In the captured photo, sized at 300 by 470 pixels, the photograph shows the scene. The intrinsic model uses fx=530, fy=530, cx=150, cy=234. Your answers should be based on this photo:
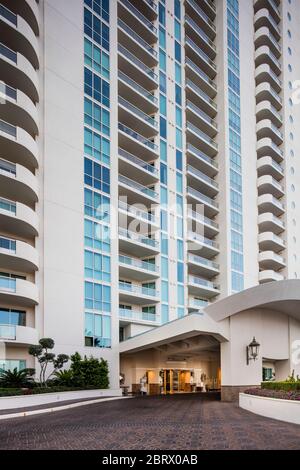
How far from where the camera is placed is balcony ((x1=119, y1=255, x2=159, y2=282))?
4323 cm

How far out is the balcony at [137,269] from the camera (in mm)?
43231

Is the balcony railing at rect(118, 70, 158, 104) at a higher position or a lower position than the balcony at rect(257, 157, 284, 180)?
higher

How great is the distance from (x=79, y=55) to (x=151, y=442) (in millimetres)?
32832

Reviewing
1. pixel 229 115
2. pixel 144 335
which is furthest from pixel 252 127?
pixel 144 335

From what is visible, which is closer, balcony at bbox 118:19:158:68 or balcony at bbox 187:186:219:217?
balcony at bbox 118:19:158:68

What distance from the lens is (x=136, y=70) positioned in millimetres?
47344

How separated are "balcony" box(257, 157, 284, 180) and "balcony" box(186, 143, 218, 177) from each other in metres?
9.02

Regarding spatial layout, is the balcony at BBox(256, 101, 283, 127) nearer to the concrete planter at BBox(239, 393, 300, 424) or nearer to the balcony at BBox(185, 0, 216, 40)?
the balcony at BBox(185, 0, 216, 40)

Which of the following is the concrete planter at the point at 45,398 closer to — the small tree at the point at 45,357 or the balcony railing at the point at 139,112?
the small tree at the point at 45,357

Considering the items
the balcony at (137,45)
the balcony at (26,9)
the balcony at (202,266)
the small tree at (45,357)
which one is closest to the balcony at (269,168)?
the balcony at (202,266)

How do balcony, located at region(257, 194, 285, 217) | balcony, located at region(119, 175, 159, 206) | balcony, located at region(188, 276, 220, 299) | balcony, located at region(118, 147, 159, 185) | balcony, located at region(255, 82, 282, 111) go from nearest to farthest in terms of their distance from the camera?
Result: balcony, located at region(119, 175, 159, 206) → balcony, located at region(118, 147, 159, 185) → balcony, located at region(188, 276, 220, 299) → balcony, located at region(257, 194, 285, 217) → balcony, located at region(255, 82, 282, 111)

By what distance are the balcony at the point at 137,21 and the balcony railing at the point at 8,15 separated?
52.5 ft

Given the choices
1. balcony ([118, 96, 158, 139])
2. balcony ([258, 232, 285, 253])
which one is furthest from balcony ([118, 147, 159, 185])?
balcony ([258, 232, 285, 253])
